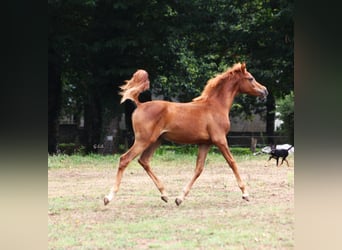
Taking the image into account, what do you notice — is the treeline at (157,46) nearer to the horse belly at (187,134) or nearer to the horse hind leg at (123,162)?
the horse belly at (187,134)

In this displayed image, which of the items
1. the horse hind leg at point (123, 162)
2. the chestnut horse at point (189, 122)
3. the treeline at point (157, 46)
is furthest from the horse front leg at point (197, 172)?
the treeline at point (157, 46)

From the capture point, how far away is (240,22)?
1894cm

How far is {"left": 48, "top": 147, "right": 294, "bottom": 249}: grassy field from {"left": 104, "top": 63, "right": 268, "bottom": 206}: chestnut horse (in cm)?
37

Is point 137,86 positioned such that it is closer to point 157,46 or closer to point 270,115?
point 157,46

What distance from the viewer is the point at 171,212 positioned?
25.4 feet

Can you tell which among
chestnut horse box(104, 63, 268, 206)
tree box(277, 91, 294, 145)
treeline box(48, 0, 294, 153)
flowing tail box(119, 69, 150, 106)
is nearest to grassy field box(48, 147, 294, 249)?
chestnut horse box(104, 63, 268, 206)

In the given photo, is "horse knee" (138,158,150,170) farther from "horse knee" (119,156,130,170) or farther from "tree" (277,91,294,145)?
"tree" (277,91,294,145)

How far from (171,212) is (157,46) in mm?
9347

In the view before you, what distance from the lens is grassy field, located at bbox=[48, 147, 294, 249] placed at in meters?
6.10

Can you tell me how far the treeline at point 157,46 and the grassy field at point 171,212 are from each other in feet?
15.8

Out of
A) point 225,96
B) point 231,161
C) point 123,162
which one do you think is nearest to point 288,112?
point 225,96
